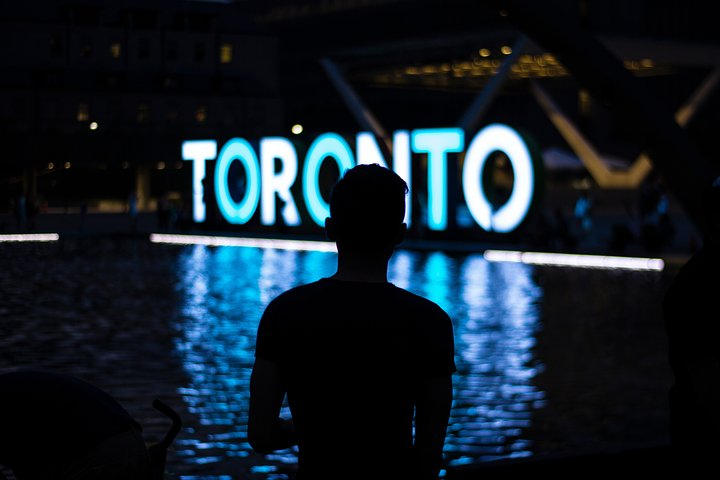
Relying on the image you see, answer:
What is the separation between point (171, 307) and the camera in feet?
53.4

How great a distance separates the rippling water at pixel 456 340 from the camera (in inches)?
313

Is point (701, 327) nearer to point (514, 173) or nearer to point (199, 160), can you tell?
point (514, 173)

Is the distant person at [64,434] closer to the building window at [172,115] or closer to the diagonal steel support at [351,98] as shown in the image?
the diagonal steel support at [351,98]

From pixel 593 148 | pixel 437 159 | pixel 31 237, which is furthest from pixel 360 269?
pixel 593 148

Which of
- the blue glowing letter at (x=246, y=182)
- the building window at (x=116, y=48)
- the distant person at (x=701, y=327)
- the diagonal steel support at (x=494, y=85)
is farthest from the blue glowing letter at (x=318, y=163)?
the building window at (x=116, y=48)

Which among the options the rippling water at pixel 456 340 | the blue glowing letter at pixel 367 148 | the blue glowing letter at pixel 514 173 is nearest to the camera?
the rippling water at pixel 456 340

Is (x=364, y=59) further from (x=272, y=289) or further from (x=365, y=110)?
(x=272, y=289)

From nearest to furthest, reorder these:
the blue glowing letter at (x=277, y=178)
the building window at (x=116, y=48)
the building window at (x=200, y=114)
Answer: the blue glowing letter at (x=277, y=178), the building window at (x=200, y=114), the building window at (x=116, y=48)

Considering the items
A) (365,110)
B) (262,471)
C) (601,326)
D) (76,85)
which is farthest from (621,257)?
(76,85)

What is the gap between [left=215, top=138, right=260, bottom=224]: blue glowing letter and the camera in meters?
37.9

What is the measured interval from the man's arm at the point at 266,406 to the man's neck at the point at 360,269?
257 mm

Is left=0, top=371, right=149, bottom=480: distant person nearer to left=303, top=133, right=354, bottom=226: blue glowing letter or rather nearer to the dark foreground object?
the dark foreground object

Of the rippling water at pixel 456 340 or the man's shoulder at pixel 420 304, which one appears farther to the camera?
the rippling water at pixel 456 340

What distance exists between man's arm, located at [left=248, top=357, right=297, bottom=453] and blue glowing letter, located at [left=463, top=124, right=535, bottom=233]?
26644 mm
